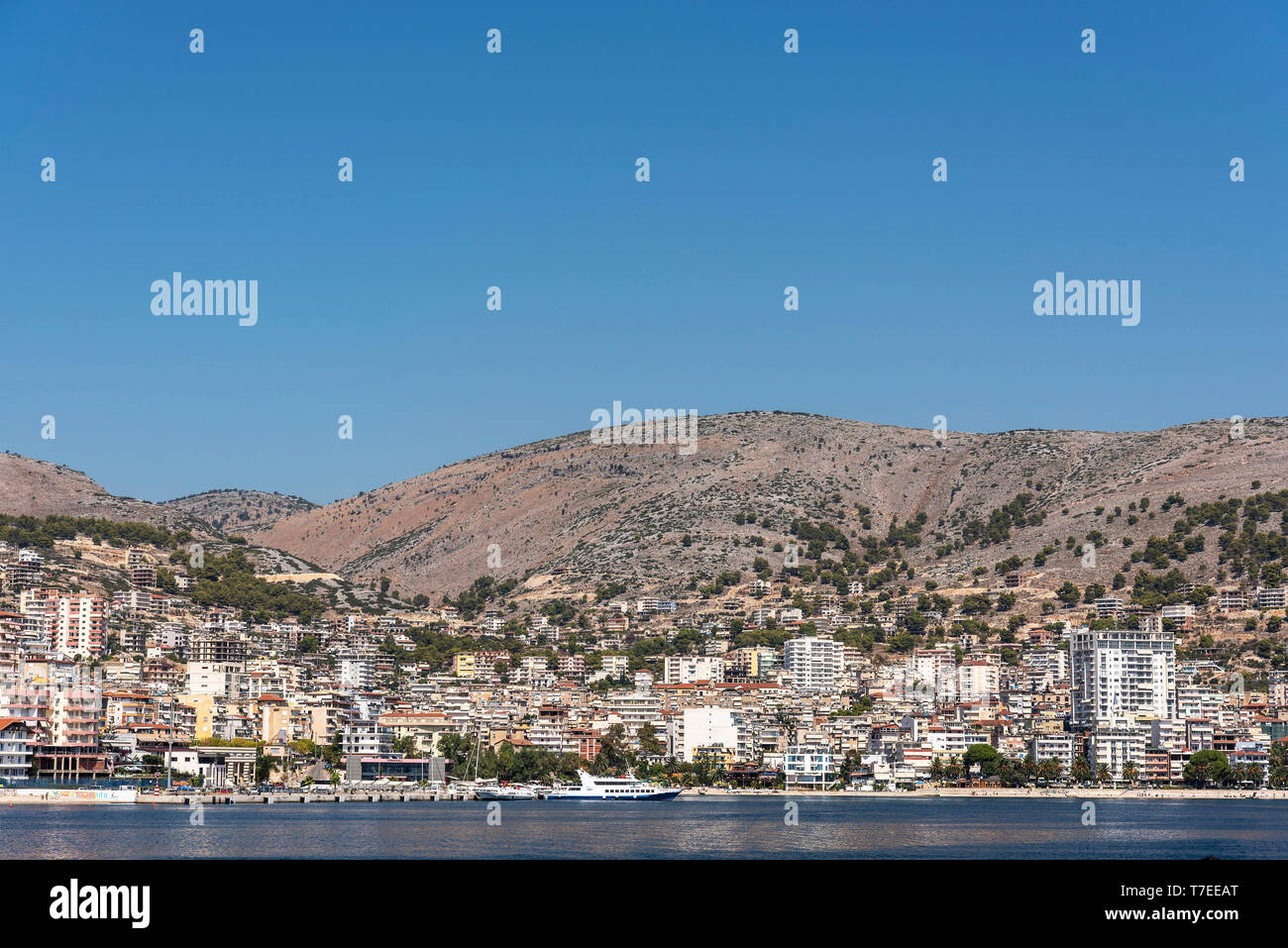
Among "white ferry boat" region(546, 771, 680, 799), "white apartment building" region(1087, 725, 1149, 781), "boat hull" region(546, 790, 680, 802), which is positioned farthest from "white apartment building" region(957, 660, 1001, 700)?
"boat hull" region(546, 790, 680, 802)

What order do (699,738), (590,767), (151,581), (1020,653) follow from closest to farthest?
(590,767) → (699,738) → (1020,653) → (151,581)

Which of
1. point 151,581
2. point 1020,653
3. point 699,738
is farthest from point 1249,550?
point 151,581

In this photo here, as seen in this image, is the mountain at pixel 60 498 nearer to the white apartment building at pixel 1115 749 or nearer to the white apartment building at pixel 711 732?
the white apartment building at pixel 711 732

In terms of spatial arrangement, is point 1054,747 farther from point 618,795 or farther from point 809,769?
point 618,795

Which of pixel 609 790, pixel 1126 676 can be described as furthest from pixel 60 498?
pixel 1126 676

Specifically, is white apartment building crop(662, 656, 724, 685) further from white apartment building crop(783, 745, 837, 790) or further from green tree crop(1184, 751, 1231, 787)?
green tree crop(1184, 751, 1231, 787)
